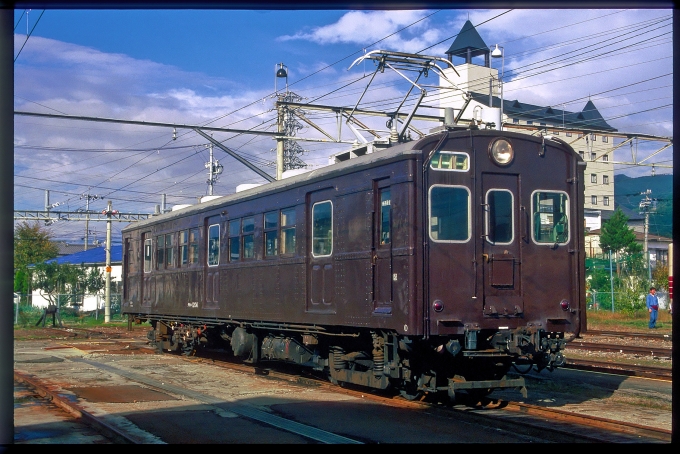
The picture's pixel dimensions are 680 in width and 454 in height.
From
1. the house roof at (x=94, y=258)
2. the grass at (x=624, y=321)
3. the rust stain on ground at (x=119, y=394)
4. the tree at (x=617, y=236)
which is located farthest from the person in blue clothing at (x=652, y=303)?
the house roof at (x=94, y=258)

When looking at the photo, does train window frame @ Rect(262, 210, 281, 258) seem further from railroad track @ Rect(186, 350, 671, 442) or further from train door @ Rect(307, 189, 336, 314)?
railroad track @ Rect(186, 350, 671, 442)

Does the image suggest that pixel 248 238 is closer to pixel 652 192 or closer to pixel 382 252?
pixel 382 252

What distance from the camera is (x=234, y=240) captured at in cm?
1521

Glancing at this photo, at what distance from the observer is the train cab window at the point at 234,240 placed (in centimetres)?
1497

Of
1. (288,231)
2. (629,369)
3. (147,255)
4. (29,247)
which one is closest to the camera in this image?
(288,231)

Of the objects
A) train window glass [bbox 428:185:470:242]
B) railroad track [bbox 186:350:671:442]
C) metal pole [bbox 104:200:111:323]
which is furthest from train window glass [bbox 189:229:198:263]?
metal pole [bbox 104:200:111:323]

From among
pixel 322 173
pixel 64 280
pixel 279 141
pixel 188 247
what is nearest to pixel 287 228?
pixel 322 173

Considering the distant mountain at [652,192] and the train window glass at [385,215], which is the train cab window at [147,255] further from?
the distant mountain at [652,192]

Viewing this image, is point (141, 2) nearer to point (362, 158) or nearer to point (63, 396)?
point (362, 158)

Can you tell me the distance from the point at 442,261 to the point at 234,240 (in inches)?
251

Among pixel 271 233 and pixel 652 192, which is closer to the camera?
pixel 271 233
